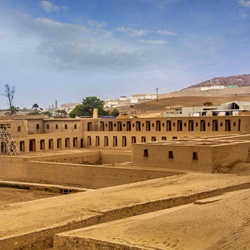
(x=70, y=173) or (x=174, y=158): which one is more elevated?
(x=174, y=158)

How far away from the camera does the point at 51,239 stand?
1201 cm

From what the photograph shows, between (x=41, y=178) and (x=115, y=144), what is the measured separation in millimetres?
13767

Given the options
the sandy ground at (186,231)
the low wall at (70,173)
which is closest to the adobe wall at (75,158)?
the low wall at (70,173)

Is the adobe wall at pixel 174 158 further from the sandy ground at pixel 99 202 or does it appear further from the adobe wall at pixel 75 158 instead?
the adobe wall at pixel 75 158

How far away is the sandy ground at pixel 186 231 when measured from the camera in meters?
9.52

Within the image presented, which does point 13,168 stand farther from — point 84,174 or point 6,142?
point 84,174

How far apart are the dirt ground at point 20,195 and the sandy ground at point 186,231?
12836 millimetres

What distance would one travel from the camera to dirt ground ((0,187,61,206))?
78.0 feet

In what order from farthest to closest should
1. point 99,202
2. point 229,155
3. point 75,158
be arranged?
point 75,158 < point 229,155 < point 99,202

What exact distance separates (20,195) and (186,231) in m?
16.5

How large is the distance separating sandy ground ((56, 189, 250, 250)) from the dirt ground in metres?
12.8

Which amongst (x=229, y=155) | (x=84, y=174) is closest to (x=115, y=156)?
(x=84, y=174)

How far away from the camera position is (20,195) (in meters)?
25.0

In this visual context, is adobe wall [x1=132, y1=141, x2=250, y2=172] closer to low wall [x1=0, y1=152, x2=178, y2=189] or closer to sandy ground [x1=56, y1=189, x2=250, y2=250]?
low wall [x1=0, y1=152, x2=178, y2=189]
